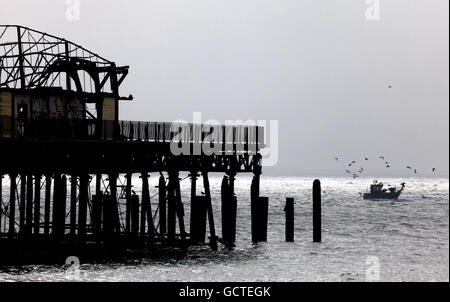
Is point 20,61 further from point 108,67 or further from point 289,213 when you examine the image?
point 289,213

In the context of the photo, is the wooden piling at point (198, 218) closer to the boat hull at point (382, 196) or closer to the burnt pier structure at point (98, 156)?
the burnt pier structure at point (98, 156)

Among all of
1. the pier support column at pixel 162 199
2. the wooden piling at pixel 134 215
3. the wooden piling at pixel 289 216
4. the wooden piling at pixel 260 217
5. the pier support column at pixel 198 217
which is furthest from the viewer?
the wooden piling at pixel 289 216

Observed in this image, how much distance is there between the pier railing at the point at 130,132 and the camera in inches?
1948

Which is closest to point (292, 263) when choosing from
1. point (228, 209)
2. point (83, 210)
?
point (228, 209)

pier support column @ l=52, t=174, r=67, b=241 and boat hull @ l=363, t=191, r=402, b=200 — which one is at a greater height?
pier support column @ l=52, t=174, r=67, b=241

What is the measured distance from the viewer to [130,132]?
50.2 m

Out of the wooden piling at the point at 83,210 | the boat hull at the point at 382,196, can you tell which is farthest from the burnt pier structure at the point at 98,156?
Answer: the boat hull at the point at 382,196

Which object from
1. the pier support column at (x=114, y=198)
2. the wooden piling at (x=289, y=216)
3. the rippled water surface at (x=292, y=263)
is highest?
the pier support column at (x=114, y=198)

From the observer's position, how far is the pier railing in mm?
49469

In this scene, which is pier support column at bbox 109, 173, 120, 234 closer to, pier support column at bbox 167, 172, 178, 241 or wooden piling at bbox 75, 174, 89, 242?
wooden piling at bbox 75, 174, 89, 242

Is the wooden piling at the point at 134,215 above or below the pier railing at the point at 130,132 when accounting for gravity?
below

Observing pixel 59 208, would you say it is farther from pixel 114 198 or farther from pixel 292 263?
pixel 292 263

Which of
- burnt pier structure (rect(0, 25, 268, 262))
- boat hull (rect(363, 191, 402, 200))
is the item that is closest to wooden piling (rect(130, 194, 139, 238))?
burnt pier structure (rect(0, 25, 268, 262))

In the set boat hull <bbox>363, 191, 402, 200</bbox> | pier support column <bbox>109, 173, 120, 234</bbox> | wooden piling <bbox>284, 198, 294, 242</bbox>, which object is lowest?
boat hull <bbox>363, 191, 402, 200</bbox>
